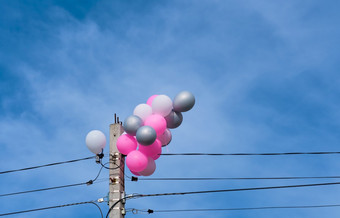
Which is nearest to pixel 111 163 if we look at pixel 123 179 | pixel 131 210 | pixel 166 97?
pixel 123 179

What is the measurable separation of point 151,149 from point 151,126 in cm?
46

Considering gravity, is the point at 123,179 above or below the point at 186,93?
below

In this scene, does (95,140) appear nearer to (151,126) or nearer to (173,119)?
(151,126)

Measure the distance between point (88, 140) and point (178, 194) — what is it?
7.42 ft

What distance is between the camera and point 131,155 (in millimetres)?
8836

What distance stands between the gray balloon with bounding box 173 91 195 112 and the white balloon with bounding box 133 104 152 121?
518 millimetres

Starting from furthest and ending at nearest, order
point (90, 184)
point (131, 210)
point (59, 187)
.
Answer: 1. point (59, 187)
2. point (90, 184)
3. point (131, 210)

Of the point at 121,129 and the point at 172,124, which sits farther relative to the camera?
the point at 121,129

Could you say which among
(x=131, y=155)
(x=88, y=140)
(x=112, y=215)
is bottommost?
(x=112, y=215)

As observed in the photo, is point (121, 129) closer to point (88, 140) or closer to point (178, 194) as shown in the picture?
point (88, 140)

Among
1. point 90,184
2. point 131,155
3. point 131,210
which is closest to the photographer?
point 131,155

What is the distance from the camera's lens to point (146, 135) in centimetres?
844

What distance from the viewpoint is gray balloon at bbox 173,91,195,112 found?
358 inches

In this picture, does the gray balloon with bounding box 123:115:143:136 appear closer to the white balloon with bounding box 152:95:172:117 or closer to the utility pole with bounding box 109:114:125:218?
the white balloon with bounding box 152:95:172:117
